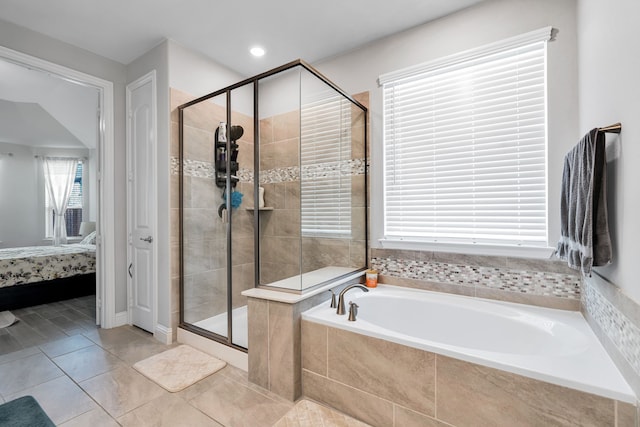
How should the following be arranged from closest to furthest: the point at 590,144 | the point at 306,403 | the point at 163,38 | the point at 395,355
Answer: the point at 590,144 < the point at 395,355 < the point at 306,403 < the point at 163,38

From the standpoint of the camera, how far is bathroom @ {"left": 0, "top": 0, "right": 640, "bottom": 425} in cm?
125

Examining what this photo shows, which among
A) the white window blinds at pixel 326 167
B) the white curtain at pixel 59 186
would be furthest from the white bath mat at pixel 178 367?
the white curtain at pixel 59 186

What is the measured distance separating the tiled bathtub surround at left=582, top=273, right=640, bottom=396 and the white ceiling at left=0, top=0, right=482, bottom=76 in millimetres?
2065

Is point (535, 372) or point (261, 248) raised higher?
point (261, 248)

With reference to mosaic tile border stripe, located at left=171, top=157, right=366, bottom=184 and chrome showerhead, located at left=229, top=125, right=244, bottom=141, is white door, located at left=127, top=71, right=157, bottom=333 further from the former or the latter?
chrome showerhead, located at left=229, top=125, right=244, bottom=141

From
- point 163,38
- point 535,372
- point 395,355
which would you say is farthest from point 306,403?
point 163,38

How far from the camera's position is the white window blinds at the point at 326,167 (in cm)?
232

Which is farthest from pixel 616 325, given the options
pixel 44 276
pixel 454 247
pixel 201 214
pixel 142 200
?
pixel 44 276

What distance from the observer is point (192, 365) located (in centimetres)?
223

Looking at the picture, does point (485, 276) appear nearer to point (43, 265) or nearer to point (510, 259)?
point (510, 259)

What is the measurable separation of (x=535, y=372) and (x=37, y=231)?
→ 7.95 metres

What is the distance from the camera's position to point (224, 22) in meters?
2.40

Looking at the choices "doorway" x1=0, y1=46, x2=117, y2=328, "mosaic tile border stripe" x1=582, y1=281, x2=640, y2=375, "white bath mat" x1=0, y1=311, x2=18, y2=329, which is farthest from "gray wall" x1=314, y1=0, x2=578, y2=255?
Answer: "white bath mat" x1=0, y1=311, x2=18, y2=329

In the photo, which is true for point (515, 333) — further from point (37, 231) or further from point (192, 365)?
point (37, 231)
